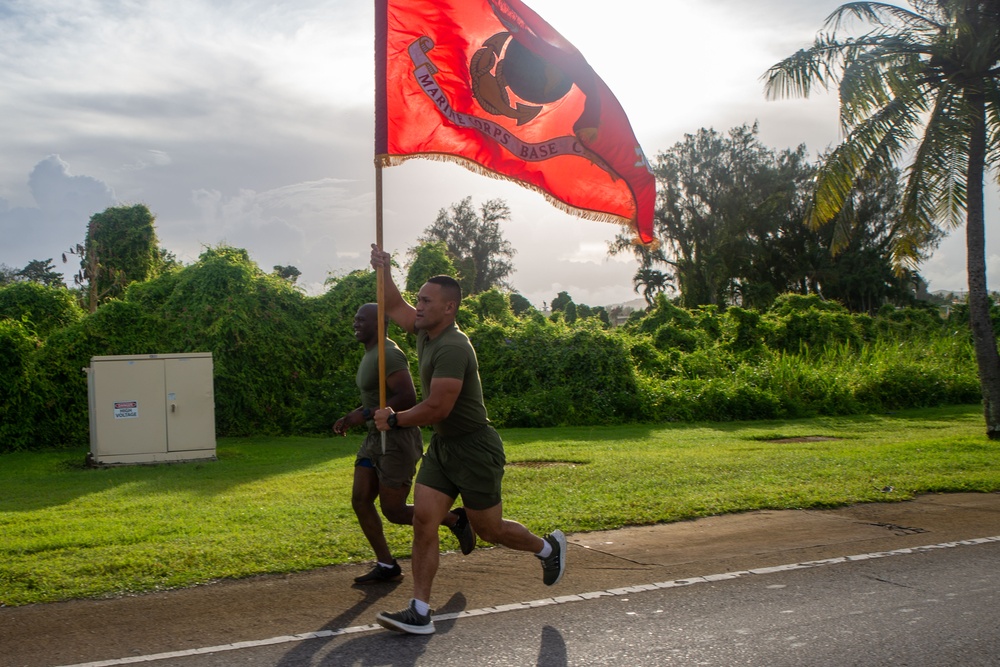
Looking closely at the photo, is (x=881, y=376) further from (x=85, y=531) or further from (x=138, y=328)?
(x=85, y=531)

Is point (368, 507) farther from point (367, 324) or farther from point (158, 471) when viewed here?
point (158, 471)

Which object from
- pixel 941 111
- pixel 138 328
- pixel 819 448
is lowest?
pixel 819 448

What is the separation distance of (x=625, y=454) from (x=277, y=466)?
492cm

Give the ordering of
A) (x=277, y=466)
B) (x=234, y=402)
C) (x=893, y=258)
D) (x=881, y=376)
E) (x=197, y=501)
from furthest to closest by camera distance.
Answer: (x=881, y=376) < (x=234, y=402) < (x=893, y=258) < (x=277, y=466) < (x=197, y=501)

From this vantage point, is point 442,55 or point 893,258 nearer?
point 442,55

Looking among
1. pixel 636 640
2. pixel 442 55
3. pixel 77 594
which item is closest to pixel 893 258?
pixel 442 55

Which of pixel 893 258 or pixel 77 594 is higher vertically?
pixel 893 258

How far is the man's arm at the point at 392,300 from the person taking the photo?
5.67 m

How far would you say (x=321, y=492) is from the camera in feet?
31.5

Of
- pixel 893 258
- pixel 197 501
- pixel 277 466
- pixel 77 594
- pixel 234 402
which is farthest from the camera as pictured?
pixel 234 402

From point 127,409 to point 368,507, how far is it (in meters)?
7.93

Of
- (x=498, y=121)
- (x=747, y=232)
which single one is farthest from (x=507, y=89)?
(x=747, y=232)

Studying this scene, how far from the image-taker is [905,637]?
15.5 feet

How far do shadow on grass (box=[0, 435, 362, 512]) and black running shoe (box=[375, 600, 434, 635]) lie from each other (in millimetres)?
5625
